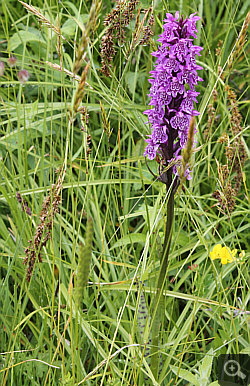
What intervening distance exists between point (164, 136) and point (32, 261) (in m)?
0.60

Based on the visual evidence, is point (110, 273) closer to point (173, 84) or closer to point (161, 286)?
point (161, 286)

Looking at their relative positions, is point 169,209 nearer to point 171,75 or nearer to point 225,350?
point 171,75

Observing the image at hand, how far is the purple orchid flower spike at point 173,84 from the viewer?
111 centimetres

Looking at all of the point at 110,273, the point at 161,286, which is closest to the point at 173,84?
the point at 161,286

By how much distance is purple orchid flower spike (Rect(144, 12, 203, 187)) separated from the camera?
1.11 meters

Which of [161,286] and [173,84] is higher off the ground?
[173,84]

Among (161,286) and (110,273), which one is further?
(110,273)

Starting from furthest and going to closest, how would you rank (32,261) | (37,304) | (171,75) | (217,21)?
(217,21)
(37,304)
(32,261)
(171,75)

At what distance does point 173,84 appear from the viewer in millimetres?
1113

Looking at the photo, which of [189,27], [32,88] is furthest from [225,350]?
[32,88]

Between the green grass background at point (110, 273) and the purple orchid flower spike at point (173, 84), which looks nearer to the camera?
the purple orchid flower spike at point (173, 84)

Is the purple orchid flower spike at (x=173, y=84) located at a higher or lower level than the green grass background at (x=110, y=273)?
higher

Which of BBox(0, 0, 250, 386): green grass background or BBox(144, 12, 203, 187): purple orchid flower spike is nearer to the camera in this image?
BBox(144, 12, 203, 187): purple orchid flower spike

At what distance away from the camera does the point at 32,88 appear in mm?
2490
